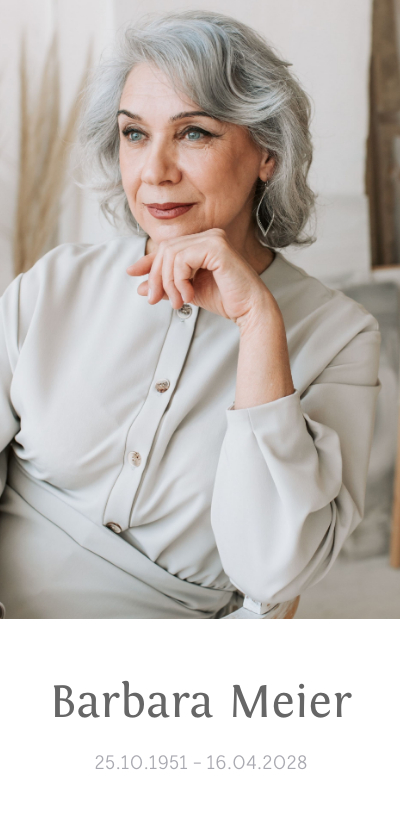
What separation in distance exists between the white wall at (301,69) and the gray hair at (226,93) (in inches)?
5.1

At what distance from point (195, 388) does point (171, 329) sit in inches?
4.9

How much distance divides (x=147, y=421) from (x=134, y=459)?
0.07m

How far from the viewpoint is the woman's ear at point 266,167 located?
113cm

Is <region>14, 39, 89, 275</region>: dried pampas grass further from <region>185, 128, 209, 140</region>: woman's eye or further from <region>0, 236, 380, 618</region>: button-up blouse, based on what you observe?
<region>185, 128, 209, 140</region>: woman's eye

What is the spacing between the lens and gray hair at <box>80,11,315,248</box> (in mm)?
997

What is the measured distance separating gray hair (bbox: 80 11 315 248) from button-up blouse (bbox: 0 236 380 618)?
0.48 ft

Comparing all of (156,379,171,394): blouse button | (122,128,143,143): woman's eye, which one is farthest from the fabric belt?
(122,128,143,143): woman's eye

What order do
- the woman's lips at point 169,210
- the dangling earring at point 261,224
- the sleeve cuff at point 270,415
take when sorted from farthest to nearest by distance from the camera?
the dangling earring at point 261,224, the woman's lips at point 169,210, the sleeve cuff at point 270,415

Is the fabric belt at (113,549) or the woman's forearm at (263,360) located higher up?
the woman's forearm at (263,360)

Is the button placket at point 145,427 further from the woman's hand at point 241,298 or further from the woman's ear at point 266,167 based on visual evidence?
the woman's ear at point 266,167

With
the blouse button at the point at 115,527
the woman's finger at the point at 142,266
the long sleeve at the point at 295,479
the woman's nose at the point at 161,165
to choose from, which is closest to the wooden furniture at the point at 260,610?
the long sleeve at the point at 295,479
